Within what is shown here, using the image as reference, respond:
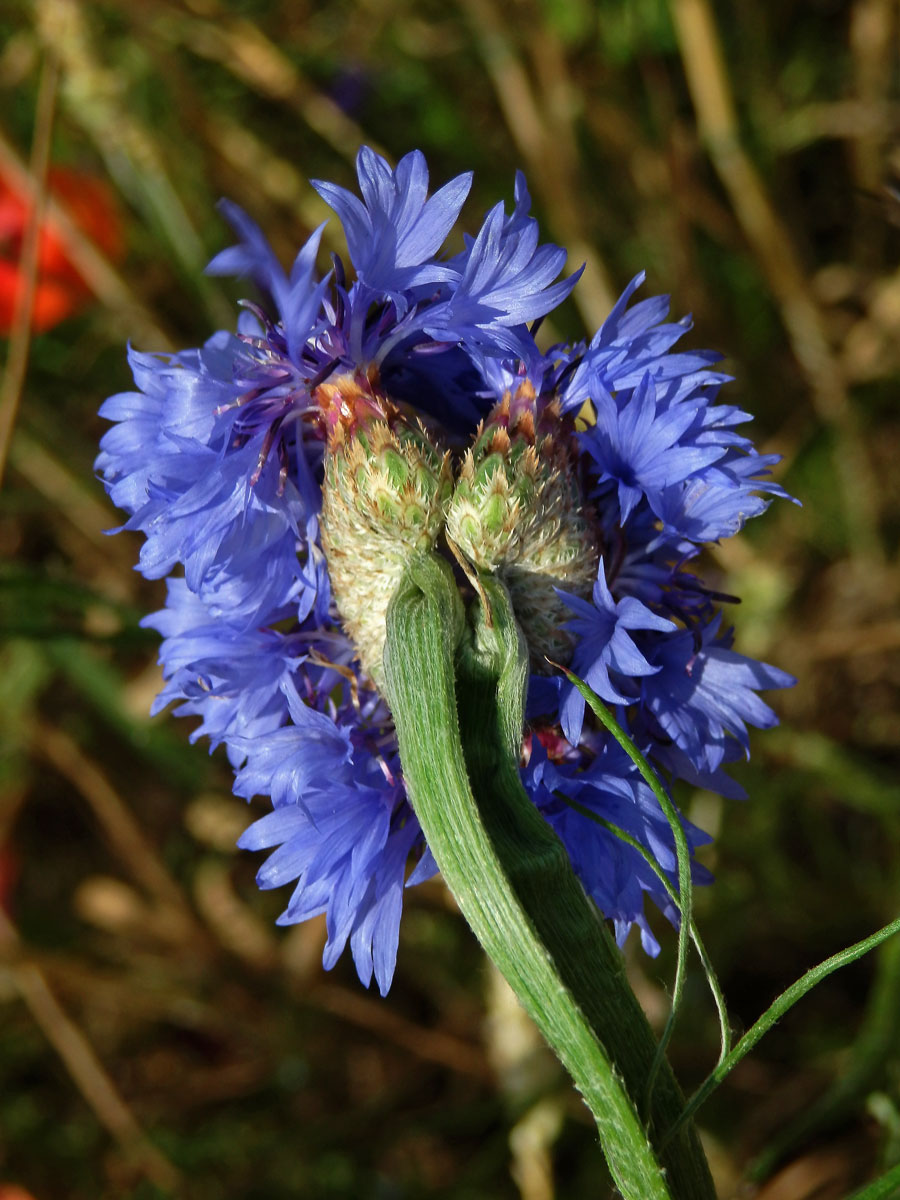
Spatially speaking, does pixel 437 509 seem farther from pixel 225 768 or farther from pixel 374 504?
pixel 225 768

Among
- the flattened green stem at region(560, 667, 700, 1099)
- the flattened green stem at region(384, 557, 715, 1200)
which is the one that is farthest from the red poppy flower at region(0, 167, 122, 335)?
the flattened green stem at region(560, 667, 700, 1099)

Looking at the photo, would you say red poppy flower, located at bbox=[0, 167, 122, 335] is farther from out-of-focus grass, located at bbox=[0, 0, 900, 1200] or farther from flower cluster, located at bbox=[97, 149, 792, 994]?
flower cluster, located at bbox=[97, 149, 792, 994]

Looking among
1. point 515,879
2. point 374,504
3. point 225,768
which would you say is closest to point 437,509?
point 374,504

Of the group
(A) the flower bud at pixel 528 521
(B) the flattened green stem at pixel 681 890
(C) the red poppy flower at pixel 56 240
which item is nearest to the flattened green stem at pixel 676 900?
(B) the flattened green stem at pixel 681 890

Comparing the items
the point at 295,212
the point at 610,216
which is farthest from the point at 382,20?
the point at 610,216

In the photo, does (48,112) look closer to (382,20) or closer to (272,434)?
(272,434)

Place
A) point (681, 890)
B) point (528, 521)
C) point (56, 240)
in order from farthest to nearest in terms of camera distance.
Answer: point (56, 240) < point (528, 521) < point (681, 890)
